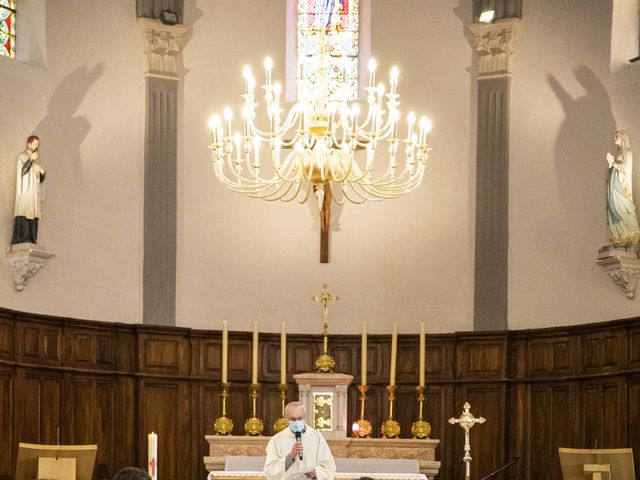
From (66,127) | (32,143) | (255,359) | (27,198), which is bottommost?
(255,359)

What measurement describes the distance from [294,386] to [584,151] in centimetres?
502

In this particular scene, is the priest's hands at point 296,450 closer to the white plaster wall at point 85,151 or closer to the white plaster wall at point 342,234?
the white plaster wall at point 85,151

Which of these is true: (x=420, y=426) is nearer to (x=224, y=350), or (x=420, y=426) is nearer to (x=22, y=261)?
(x=224, y=350)

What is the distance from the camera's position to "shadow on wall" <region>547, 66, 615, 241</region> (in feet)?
57.5

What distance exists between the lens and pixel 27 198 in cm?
1692

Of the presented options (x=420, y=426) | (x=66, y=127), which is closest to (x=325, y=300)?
(x=420, y=426)

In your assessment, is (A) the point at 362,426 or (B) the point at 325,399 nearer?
(B) the point at 325,399

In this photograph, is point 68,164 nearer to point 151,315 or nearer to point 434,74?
point 151,315

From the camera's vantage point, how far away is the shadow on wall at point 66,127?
17641 mm

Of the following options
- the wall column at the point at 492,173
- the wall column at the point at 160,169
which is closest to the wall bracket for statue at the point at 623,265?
the wall column at the point at 492,173

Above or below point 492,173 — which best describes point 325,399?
below

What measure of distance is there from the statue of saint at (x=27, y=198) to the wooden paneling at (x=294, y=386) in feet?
3.72

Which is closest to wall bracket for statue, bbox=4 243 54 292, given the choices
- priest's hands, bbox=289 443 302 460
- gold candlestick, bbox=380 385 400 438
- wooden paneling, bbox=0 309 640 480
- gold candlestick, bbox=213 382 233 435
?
wooden paneling, bbox=0 309 640 480

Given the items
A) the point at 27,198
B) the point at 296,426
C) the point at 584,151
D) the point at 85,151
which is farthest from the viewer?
the point at 85,151
